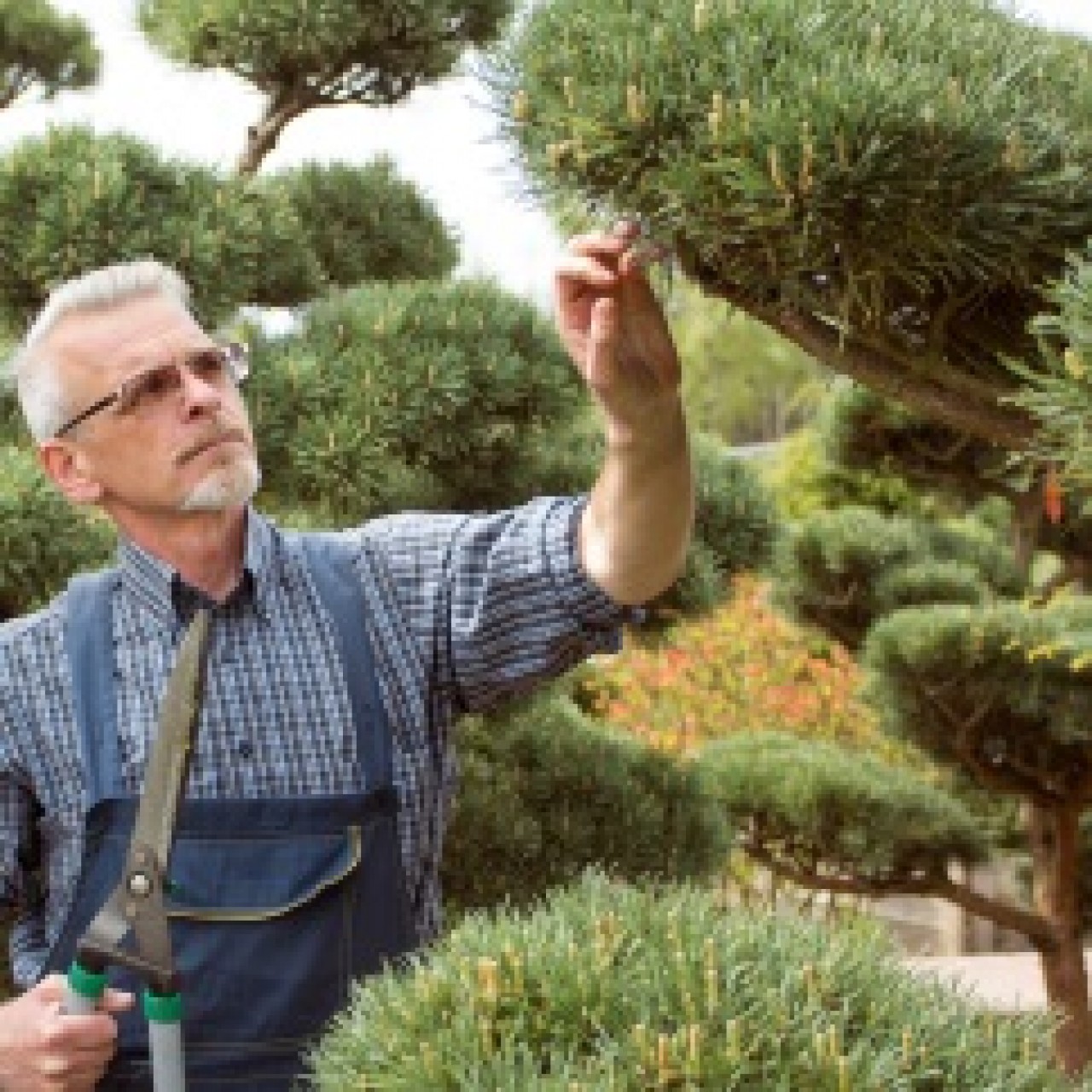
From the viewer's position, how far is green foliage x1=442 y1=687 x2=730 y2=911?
3.31 m

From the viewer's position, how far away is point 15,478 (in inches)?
110

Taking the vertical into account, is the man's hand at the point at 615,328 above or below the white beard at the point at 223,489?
above

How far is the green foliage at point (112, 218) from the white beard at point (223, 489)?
1.33 metres

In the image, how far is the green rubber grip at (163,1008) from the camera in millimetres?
1468

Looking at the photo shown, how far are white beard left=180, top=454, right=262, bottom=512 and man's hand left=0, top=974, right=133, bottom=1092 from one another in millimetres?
388

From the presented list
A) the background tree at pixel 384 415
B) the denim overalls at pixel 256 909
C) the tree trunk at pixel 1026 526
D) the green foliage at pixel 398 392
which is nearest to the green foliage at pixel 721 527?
the background tree at pixel 384 415

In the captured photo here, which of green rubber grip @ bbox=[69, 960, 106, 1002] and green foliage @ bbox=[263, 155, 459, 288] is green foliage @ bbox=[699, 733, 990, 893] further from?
green rubber grip @ bbox=[69, 960, 106, 1002]

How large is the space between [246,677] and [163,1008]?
1.11ft

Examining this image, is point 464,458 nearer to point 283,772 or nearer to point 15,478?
point 15,478

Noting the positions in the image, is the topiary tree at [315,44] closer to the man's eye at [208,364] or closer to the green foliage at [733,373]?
the man's eye at [208,364]

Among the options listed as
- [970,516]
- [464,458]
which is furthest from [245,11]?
[970,516]

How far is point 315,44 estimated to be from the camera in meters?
3.43

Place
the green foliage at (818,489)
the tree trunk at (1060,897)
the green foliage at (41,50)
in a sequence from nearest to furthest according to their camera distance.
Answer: the tree trunk at (1060,897), the green foliage at (41,50), the green foliage at (818,489)

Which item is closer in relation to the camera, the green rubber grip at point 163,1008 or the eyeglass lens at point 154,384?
the green rubber grip at point 163,1008
